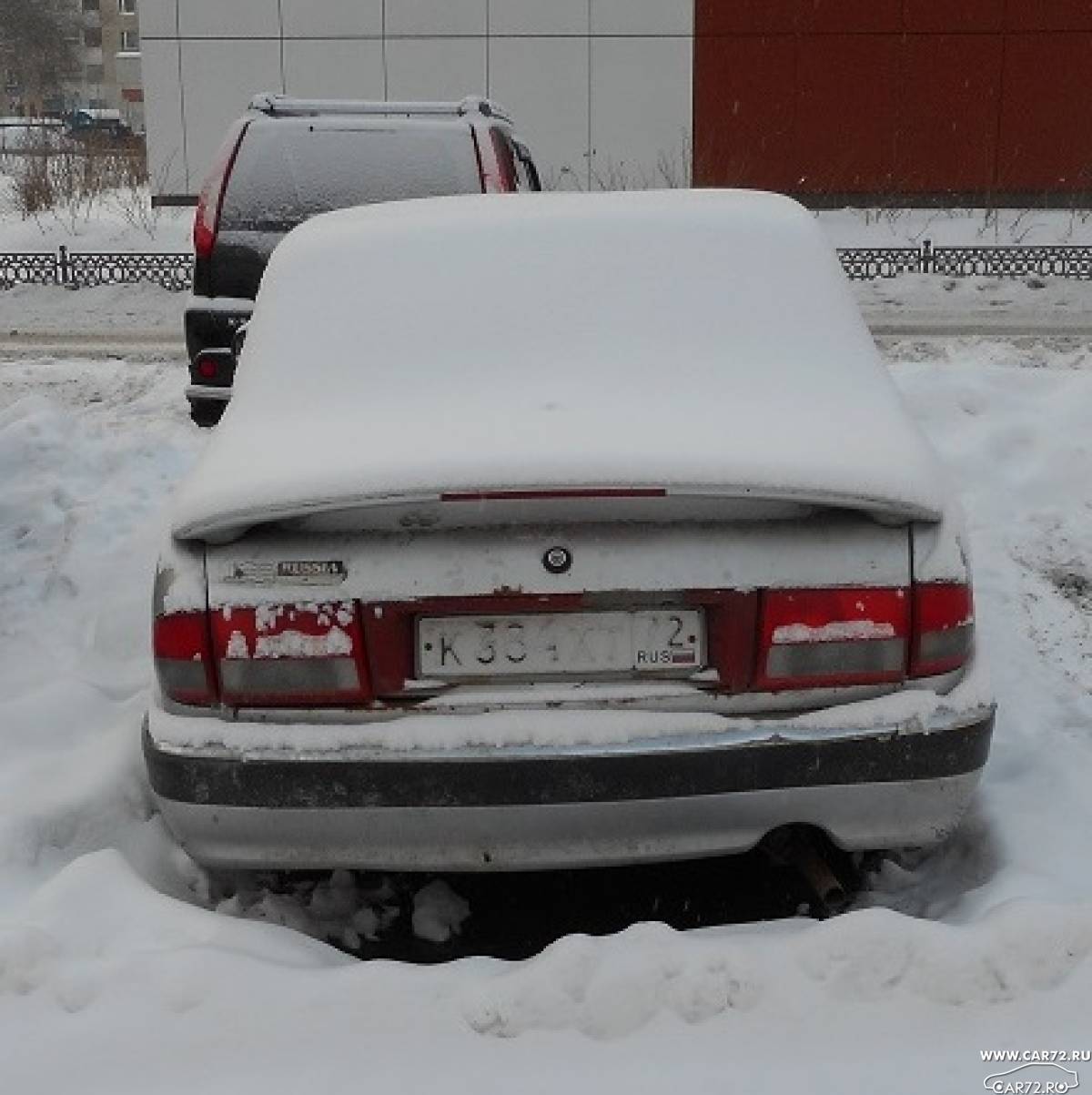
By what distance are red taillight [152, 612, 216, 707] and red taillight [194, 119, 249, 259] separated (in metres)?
4.88

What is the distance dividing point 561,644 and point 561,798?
1.01ft

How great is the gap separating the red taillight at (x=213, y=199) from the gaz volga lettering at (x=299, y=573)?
4971mm

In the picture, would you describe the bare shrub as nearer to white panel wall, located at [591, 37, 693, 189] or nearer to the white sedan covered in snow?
white panel wall, located at [591, 37, 693, 189]

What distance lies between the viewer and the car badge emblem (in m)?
2.55

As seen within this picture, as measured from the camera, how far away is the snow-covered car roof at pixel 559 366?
2.55 meters

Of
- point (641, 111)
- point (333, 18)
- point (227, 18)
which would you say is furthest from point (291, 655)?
point (227, 18)

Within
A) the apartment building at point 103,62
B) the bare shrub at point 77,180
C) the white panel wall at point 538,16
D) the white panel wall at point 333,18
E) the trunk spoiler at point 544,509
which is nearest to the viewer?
the trunk spoiler at point 544,509

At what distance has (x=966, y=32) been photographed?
18.6 metres

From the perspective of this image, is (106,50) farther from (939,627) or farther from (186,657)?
(939,627)

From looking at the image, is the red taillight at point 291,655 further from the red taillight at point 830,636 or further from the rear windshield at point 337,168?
the rear windshield at point 337,168

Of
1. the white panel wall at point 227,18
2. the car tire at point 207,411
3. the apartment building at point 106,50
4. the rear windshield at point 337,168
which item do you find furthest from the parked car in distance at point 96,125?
the car tire at point 207,411

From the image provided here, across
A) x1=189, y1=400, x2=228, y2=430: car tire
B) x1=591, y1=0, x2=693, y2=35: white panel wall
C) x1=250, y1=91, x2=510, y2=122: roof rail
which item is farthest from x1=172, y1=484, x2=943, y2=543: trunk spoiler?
x1=591, y1=0, x2=693, y2=35: white panel wall

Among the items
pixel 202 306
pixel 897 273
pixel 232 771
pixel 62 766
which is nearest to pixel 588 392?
pixel 232 771

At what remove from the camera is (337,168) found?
291 inches
